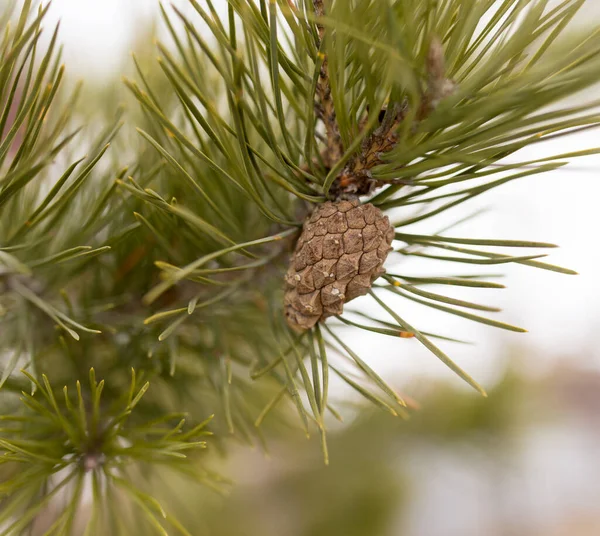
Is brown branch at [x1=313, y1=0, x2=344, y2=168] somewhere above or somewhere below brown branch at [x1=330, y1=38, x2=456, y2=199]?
above

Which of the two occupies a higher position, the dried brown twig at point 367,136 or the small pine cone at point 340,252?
the dried brown twig at point 367,136

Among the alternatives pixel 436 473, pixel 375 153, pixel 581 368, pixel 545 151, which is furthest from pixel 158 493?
pixel 581 368

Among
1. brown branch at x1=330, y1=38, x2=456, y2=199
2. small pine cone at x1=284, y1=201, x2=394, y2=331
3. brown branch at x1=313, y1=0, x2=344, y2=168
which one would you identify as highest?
brown branch at x1=313, y1=0, x2=344, y2=168

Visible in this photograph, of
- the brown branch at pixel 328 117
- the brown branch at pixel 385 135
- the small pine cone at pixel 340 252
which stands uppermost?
the brown branch at pixel 328 117

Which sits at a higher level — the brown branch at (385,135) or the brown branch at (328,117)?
the brown branch at (328,117)

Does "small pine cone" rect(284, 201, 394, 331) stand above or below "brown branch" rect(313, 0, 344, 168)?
below

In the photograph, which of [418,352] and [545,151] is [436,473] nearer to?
[418,352]
